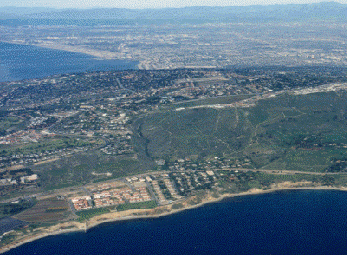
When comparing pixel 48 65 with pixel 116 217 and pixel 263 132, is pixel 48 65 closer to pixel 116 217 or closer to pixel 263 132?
pixel 263 132

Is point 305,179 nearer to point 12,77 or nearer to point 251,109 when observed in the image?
point 251,109

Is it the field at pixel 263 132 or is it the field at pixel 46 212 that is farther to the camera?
the field at pixel 263 132

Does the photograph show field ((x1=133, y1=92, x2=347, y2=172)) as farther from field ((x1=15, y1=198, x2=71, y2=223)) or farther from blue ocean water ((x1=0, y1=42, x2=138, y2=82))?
blue ocean water ((x1=0, y1=42, x2=138, y2=82))

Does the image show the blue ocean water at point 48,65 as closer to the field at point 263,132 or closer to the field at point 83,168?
the field at point 263,132

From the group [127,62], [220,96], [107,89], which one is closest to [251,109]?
[220,96]

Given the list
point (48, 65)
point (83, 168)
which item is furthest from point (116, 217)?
point (48, 65)

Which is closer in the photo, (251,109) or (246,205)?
(246,205)

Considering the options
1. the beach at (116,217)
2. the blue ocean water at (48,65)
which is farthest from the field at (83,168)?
the blue ocean water at (48,65)

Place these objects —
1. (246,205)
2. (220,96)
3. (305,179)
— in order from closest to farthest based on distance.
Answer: (246,205) < (305,179) < (220,96)
